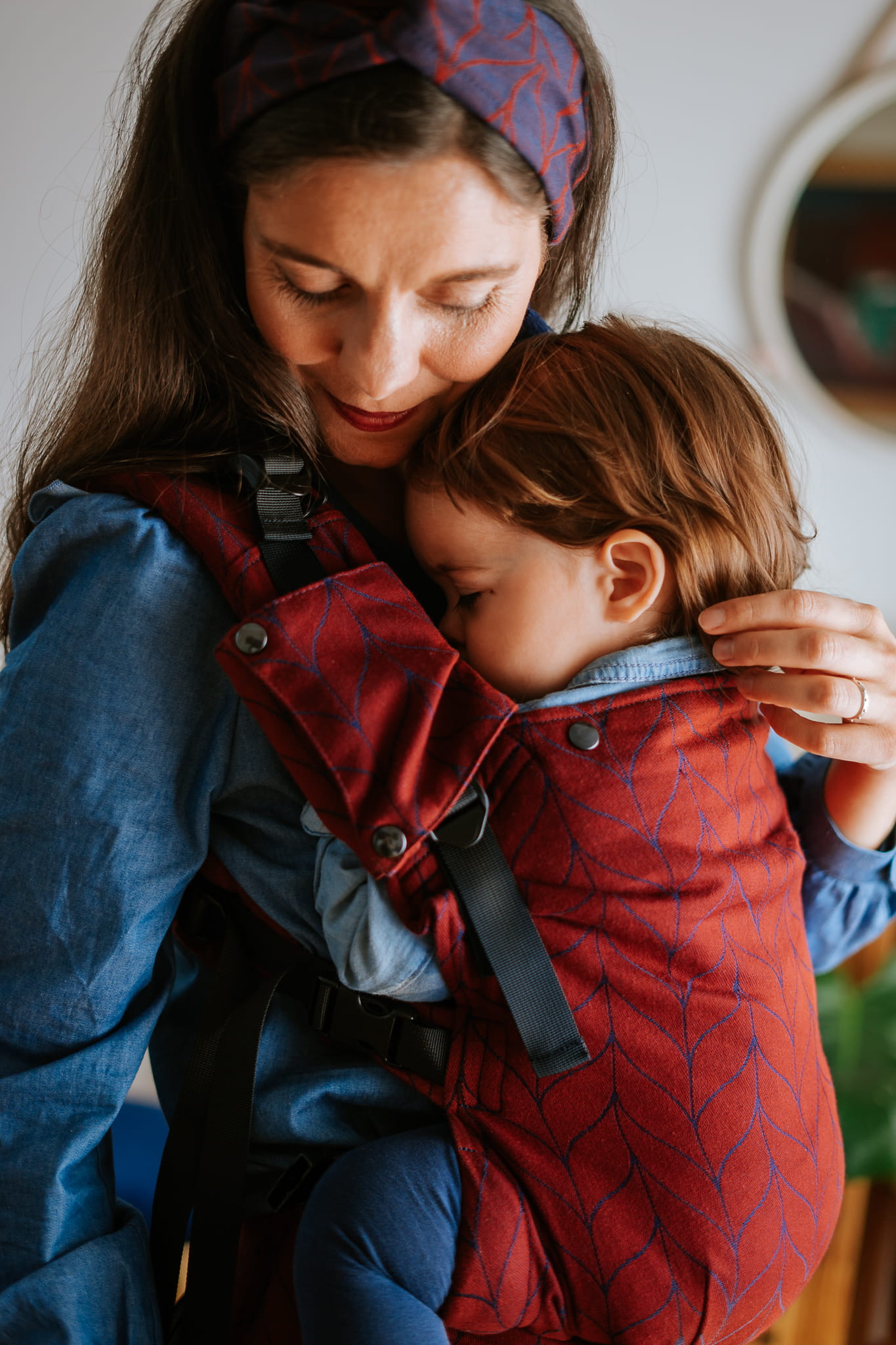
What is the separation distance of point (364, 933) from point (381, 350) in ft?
1.65

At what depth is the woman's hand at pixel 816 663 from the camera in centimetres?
94

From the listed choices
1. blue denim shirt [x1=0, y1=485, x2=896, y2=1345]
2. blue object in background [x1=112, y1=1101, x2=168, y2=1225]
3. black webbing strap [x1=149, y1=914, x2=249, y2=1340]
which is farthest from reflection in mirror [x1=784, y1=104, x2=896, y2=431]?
blue object in background [x1=112, y1=1101, x2=168, y2=1225]

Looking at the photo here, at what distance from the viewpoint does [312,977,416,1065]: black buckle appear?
2.87 feet

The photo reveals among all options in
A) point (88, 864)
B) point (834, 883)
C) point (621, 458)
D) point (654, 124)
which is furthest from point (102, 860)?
point (654, 124)

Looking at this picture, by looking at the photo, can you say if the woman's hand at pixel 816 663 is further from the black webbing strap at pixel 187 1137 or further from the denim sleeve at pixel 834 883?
the black webbing strap at pixel 187 1137

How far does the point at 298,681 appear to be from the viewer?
2.57 ft

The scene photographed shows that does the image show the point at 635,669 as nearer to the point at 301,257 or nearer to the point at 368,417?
the point at 368,417

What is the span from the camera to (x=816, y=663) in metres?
0.93

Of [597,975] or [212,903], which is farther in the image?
[212,903]

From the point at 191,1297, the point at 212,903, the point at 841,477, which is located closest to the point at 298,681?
the point at 212,903

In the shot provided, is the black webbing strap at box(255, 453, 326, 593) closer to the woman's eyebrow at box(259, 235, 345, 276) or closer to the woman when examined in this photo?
the woman

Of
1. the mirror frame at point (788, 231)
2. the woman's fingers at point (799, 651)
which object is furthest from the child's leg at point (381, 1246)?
the mirror frame at point (788, 231)

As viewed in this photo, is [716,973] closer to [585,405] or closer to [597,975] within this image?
[597,975]

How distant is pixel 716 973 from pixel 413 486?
580 mm
